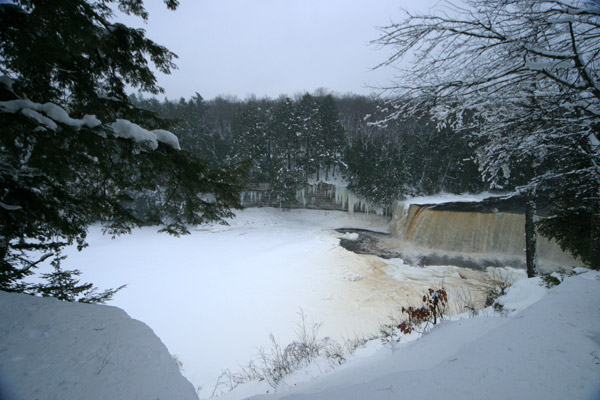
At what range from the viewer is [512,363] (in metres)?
1.74

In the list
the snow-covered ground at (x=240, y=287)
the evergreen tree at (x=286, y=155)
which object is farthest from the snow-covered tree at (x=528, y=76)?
the evergreen tree at (x=286, y=155)

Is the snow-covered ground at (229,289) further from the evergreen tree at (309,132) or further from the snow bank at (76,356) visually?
the evergreen tree at (309,132)

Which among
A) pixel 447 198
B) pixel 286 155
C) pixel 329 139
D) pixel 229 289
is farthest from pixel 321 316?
pixel 329 139

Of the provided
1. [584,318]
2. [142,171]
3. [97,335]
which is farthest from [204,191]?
[584,318]

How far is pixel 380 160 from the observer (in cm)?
2283

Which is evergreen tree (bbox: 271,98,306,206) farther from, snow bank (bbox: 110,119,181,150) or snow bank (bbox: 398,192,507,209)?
snow bank (bbox: 110,119,181,150)

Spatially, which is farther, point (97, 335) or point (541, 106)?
point (541, 106)

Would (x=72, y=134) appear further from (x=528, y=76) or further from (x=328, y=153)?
(x=328, y=153)

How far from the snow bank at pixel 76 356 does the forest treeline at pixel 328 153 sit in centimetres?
1894

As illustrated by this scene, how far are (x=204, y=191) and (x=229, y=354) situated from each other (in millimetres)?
5423

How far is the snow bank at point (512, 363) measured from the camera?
1516 mm

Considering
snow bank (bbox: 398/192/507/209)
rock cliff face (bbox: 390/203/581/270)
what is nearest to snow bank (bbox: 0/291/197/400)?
rock cliff face (bbox: 390/203/581/270)

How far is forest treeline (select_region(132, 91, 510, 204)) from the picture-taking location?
71.7 feet

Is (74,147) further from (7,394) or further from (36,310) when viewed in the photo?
(7,394)
